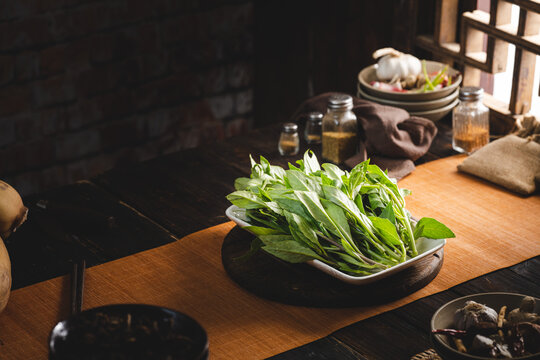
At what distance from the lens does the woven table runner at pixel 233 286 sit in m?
1.08

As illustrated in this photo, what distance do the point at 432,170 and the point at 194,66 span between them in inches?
49.4

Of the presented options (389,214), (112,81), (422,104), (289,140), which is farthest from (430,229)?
(112,81)

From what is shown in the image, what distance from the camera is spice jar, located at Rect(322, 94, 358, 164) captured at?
64.5 inches

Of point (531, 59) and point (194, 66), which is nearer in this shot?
point (531, 59)

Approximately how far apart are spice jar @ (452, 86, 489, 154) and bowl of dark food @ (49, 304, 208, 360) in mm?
1005

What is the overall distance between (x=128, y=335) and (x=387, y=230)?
1.46ft

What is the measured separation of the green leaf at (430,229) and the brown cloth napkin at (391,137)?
1.37ft

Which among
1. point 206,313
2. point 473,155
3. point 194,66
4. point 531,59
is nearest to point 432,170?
point 473,155

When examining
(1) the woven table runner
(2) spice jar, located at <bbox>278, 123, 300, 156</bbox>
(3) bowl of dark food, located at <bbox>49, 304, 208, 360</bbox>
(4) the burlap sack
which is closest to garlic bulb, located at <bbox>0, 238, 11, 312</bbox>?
(1) the woven table runner

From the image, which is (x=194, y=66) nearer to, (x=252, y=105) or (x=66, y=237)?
(x=252, y=105)

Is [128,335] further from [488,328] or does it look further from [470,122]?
[470,122]

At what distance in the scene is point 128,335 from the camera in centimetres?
87

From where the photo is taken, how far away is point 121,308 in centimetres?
91

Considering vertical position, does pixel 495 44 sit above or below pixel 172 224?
above
